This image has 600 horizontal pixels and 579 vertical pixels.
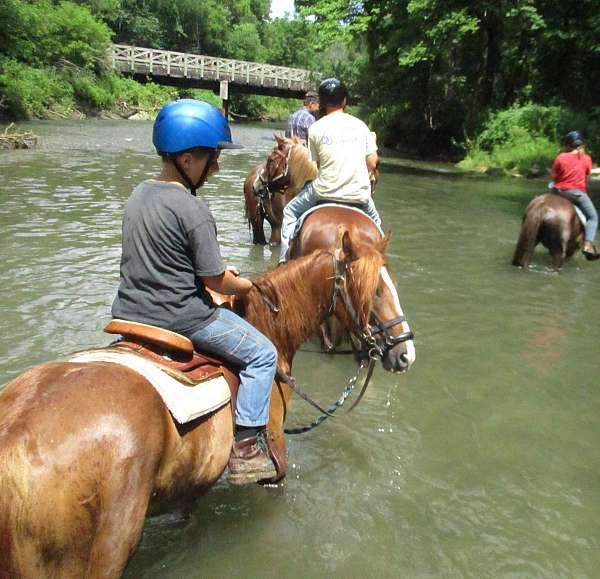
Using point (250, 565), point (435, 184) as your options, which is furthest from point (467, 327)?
point (435, 184)

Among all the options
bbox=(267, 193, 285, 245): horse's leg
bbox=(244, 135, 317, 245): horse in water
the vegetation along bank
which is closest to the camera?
bbox=(244, 135, 317, 245): horse in water

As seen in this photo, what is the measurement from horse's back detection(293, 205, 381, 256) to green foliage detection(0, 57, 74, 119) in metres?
31.3

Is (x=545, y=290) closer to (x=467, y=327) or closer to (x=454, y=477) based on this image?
(x=467, y=327)

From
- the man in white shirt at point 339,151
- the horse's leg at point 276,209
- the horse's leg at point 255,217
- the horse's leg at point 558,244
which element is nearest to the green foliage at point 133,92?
the horse's leg at point 255,217

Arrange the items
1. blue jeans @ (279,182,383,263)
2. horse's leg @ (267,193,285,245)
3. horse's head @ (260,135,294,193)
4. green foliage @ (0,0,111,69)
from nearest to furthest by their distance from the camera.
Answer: blue jeans @ (279,182,383,263) → horse's head @ (260,135,294,193) → horse's leg @ (267,193,285,245) → green foliage @ (0,0,111,69)

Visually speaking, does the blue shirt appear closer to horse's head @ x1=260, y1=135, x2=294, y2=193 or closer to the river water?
horse's head @ x1=260, y1=135, x2=294, y2=193

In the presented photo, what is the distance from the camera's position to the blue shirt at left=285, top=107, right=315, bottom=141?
395 inches

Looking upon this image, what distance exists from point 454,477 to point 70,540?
126 inches

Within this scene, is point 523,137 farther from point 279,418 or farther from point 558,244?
point 279,418

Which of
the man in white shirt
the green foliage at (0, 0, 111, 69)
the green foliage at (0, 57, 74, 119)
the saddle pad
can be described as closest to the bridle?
the man in white shirt

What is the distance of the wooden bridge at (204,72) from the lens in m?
50.2

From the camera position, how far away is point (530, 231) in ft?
32.6

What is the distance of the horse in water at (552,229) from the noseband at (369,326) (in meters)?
7.37

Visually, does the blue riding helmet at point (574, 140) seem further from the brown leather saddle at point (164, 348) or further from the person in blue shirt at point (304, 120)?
the brown leather saddle at point (164, 348)
